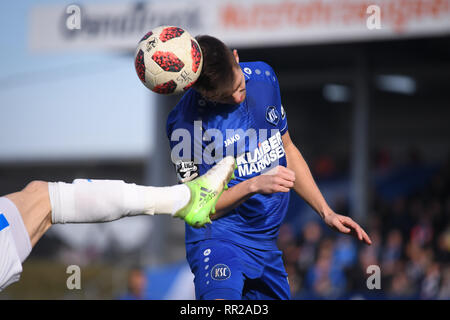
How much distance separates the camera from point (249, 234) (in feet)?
13.5

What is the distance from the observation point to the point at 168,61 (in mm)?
3627

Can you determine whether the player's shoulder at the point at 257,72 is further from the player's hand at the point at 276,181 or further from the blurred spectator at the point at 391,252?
the blurred spectator at the point at 391,252

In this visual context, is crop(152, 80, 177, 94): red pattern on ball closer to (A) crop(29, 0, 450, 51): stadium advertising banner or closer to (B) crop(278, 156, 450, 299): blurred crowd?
(B) crop(278, 156, 450, 299): blurred crowd

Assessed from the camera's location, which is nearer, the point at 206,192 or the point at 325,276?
the point at 206,192

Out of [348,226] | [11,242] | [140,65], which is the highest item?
[140,65]

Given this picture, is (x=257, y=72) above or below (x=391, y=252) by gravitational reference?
above

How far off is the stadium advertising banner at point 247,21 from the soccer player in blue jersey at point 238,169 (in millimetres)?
7925

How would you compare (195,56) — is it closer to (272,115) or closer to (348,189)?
(272,115)

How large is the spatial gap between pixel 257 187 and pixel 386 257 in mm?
8636

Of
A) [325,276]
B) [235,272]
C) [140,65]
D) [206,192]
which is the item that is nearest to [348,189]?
[325,276]

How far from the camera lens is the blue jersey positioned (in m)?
4.00

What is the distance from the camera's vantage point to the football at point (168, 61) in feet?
11.9

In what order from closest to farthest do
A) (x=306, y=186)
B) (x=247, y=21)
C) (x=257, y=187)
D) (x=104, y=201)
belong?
(x=104, y=201) < (x=257, y=187) < (x=306, y=186) < (x=247, y=21)

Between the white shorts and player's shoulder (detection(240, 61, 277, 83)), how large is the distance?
177cm
